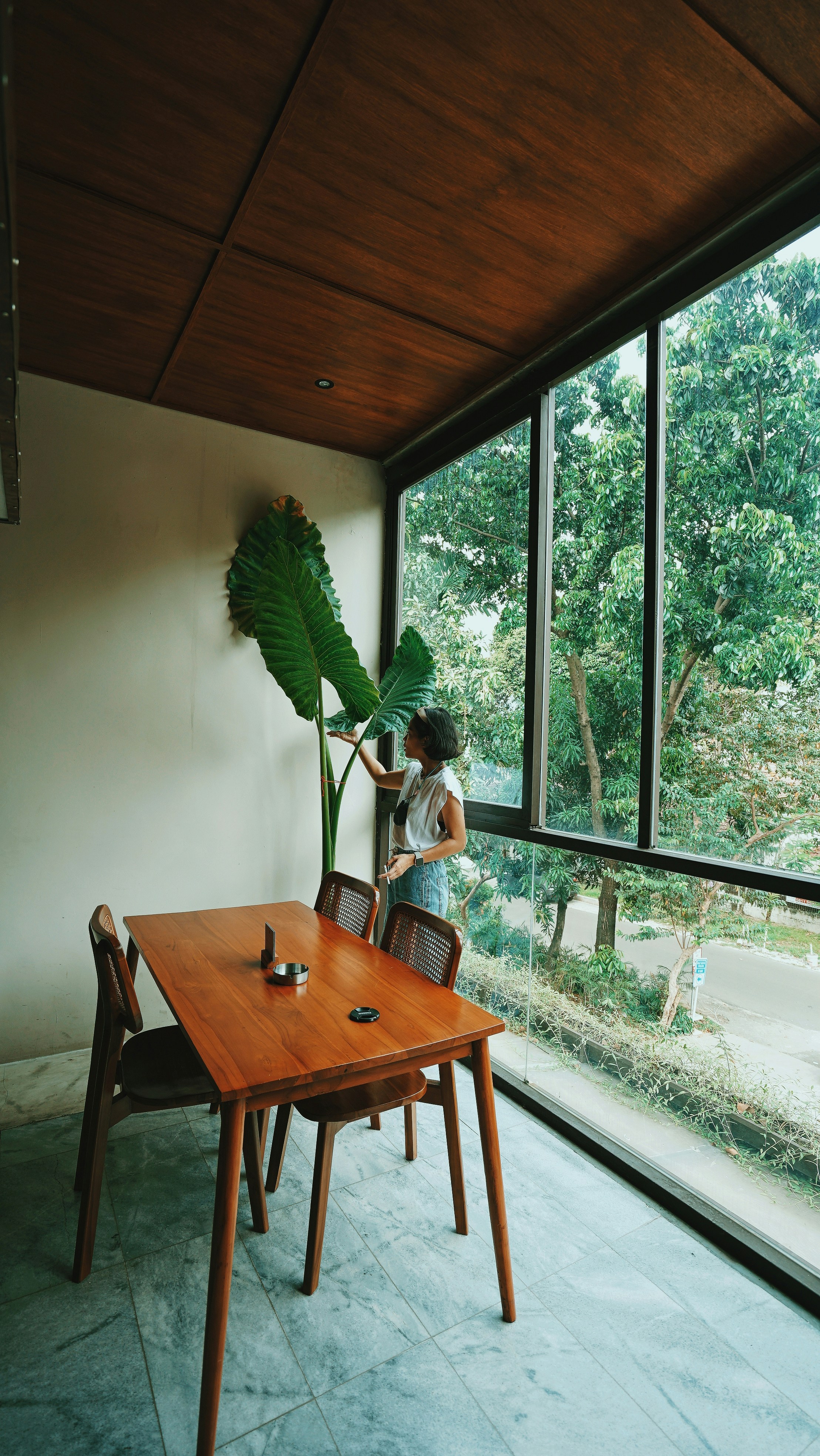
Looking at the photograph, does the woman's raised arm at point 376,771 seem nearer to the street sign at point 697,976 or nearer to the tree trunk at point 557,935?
the tree trunk at point 557,935

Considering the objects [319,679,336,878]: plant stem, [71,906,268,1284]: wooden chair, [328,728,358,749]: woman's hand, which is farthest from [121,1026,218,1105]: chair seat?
[328,728,358,749]: woman's hand

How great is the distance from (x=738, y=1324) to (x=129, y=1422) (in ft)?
4.85

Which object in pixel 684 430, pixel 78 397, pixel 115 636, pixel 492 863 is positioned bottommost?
pixel 492 863

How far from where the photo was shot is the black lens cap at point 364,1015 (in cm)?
176

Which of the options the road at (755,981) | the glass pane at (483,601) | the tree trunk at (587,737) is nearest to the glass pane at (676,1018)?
the road at (755,981)

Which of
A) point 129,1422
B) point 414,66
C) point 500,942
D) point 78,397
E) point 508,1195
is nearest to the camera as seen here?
point 129,1422

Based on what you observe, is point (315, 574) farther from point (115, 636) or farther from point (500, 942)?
point (500, 942)

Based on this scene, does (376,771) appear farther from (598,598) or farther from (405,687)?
(598,598)

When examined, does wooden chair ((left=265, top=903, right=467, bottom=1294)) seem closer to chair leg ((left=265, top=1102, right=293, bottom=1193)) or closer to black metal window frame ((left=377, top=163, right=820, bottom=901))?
chair leg ((left=265, top=1102, right=293, bottom=1193))

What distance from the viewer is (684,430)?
2375 mm

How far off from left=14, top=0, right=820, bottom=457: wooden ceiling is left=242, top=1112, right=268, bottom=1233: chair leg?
2.78 m

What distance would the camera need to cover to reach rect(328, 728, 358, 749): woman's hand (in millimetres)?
3590

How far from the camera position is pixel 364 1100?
76.8 inches

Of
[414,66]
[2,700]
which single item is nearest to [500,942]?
[2,700]
